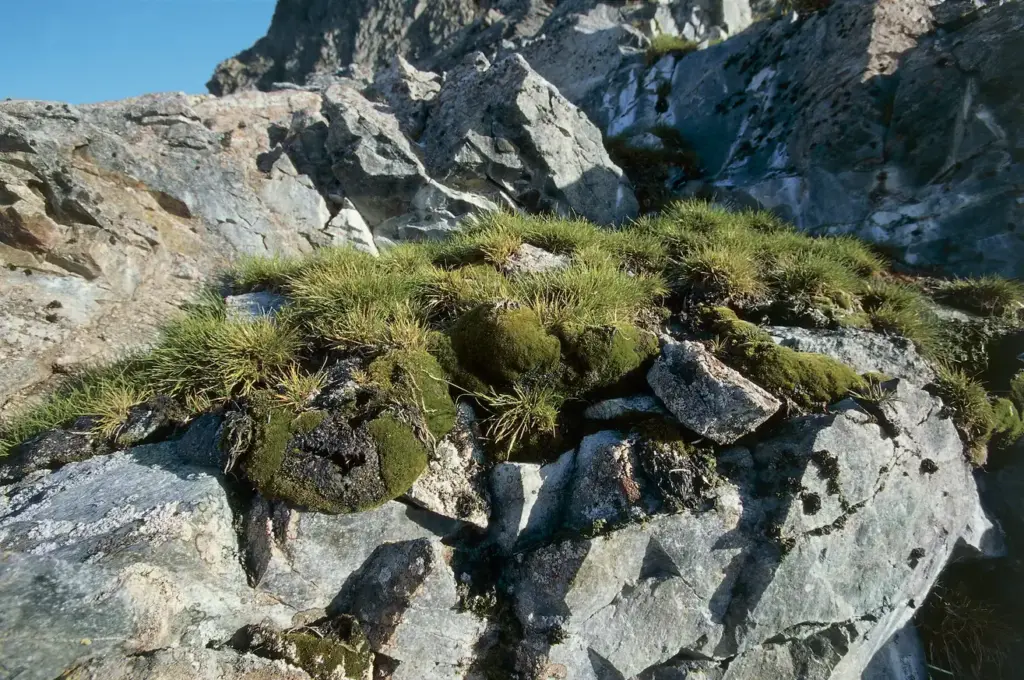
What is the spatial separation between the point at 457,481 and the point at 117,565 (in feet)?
8.23

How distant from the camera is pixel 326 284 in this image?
19.4 ft

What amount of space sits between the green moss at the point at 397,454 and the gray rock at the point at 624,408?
175 cm

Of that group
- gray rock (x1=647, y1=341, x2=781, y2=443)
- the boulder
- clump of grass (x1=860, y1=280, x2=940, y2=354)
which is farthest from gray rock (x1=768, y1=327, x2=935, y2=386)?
gray rock (x1=647, y1=341, x2=781, y2=443)

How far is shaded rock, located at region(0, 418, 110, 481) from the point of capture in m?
4.40

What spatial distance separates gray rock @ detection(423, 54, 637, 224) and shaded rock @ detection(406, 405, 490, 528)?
24.2 ft

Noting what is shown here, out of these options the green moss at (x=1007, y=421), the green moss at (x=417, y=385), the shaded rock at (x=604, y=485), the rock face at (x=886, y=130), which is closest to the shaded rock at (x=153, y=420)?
the green moss at (x=417, y=385)

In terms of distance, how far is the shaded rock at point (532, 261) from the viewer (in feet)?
22.9

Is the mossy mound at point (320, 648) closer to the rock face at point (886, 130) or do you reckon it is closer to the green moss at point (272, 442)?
the green moss at point (272, 442)

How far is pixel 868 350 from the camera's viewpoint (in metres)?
5.62

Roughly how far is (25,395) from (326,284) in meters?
3.45

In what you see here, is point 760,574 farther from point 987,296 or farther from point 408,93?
point 408,93

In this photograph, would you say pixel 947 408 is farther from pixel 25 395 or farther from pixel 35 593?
pixel 25 395

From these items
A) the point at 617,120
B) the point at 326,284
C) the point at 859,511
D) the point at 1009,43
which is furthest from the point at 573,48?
the point at 859,511

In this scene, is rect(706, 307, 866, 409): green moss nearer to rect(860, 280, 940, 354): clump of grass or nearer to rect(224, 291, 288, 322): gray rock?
rect(860, 280, 940, 354): clump of grass
